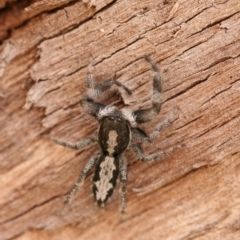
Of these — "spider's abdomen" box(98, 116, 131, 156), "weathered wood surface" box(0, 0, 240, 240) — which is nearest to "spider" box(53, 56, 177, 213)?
"spider's abdomen" box(98, 116, 131, 156)

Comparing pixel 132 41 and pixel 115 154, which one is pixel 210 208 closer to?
→ pixel 115 154

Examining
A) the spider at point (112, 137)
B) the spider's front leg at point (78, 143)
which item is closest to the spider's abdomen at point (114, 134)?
the spider at point (112, 137)

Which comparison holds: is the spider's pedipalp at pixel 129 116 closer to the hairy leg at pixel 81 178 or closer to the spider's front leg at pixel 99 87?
the spider's front leg at pixel 99 87

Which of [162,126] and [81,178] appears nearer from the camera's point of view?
[162,126]

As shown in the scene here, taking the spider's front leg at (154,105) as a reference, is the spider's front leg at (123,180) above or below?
below

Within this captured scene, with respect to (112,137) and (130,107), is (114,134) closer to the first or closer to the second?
(112,137)

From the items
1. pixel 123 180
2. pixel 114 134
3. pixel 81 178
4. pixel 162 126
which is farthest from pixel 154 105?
pixel 81 178
